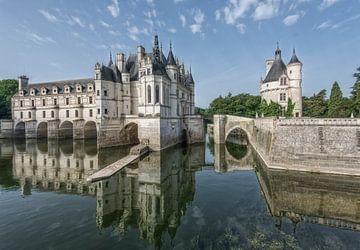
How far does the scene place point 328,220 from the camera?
31.9ft

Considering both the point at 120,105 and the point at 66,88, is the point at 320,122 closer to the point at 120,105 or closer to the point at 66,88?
the point at 120,105

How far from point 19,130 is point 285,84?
49240 mm

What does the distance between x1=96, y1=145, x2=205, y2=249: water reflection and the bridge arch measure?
30916 mm

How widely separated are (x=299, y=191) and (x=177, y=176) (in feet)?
28.9

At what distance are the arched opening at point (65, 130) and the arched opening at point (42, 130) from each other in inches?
181

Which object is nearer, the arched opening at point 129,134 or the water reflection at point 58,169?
the water reflection at point 58,169

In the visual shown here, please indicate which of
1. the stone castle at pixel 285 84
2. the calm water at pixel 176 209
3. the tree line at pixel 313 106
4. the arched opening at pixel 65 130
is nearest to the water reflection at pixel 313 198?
the calm water at pixel 176 209

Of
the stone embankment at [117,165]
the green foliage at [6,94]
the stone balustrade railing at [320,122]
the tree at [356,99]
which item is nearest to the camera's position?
the stone embankment at [117,165]

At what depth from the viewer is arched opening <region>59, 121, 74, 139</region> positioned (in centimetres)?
4012

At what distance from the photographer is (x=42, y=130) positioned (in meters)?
42.2

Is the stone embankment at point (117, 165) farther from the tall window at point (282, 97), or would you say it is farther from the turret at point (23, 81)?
the turret at point (23, 81)

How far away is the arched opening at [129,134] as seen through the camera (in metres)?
31.8

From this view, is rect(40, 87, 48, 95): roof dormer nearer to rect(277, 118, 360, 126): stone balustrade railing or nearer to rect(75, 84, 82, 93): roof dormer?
rect(75, 84, 82, 93): roof dormer

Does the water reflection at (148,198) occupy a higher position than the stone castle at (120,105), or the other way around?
the stone castle at (120,105)
